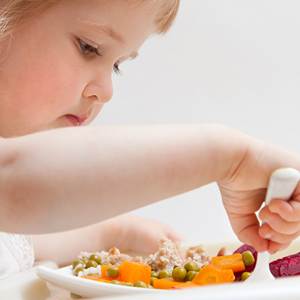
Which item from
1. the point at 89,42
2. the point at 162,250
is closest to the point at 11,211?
the point at 162,250

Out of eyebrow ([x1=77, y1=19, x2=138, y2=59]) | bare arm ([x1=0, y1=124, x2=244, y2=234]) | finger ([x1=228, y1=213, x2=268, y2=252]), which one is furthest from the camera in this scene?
eyebrow ([x1=77, y1=19, x2=138, y2=59])

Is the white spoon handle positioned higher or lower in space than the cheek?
lower

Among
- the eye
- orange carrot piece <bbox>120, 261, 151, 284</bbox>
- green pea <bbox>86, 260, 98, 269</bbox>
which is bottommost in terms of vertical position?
orange carrot piece <bbox>120, 261, 151, 284</bbox>

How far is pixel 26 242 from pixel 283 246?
1.90 ft

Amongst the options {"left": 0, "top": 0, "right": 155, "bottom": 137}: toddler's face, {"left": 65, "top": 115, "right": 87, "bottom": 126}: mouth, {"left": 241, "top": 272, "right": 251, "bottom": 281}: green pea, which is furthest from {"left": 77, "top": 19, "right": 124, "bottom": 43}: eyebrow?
{"left": 241, "top": 272, "right": 251, "bottom": 281}: green pea

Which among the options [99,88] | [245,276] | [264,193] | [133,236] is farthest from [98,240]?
[264,193]

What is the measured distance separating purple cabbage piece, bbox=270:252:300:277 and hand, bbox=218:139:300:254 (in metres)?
0.08

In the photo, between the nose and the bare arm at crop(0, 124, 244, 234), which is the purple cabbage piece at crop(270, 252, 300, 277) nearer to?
the bare arm at crop(0, 124, 244, 234)

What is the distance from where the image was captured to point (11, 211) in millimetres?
344

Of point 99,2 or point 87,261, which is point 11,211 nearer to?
point 87,261

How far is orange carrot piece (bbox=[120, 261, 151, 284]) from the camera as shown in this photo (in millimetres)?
531

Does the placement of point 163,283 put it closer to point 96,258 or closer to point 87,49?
point 96,258

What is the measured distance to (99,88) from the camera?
762 mm

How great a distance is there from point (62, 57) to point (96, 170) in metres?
0.44
